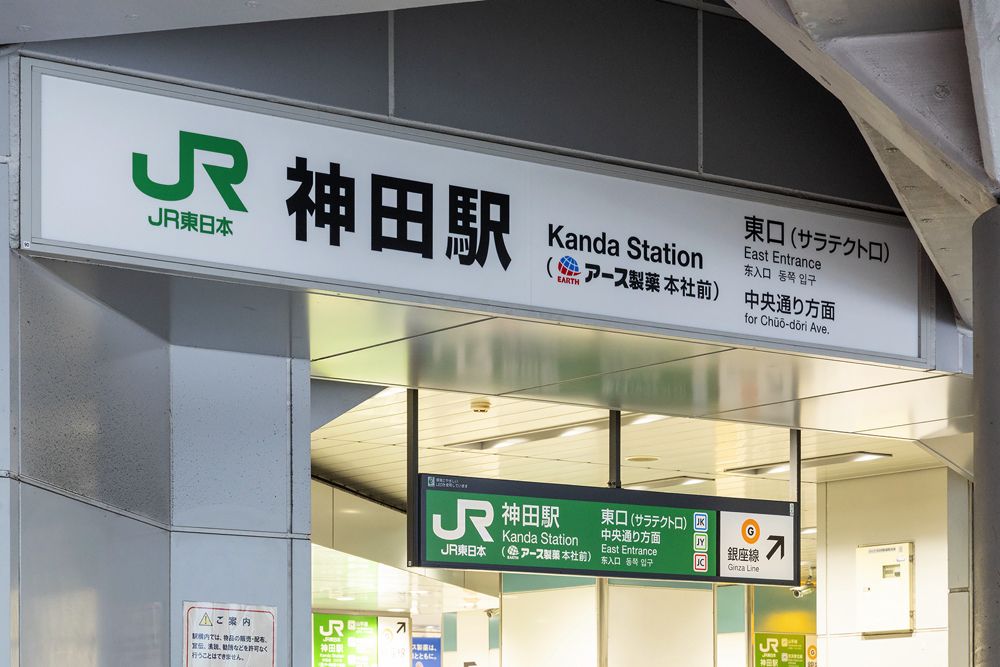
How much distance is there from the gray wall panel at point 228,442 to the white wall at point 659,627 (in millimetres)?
11805

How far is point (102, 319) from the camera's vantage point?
5223 millimetres

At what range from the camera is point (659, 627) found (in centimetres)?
1759

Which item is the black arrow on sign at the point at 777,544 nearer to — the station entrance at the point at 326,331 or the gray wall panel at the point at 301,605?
the station entrance at the point at 326,331

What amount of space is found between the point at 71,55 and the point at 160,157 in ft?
1.42

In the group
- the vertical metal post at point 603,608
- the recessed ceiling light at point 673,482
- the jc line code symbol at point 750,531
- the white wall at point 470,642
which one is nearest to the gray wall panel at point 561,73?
the jc line code symbol at point 750,531

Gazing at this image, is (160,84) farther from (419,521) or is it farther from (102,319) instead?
(419,521)

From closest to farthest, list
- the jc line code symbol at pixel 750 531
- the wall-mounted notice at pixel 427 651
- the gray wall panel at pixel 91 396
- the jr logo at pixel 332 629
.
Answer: the gray wall panel at pixel 91 396 < the jc line code symbol at pixel 750 531 < the jr logo at pixel 332 629 < the wall-mounted notice at pixel 427 651

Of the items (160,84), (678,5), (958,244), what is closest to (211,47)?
(160,84)

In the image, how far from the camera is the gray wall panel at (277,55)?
194 inches

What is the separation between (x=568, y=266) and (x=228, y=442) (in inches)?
60.9

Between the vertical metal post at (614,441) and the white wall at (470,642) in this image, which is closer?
the vertical metal post at (614,441)

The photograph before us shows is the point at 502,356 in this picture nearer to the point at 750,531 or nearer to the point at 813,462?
the point at 750,531

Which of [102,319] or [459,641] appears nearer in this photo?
[102,319]

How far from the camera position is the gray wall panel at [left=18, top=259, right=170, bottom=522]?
462 cm
